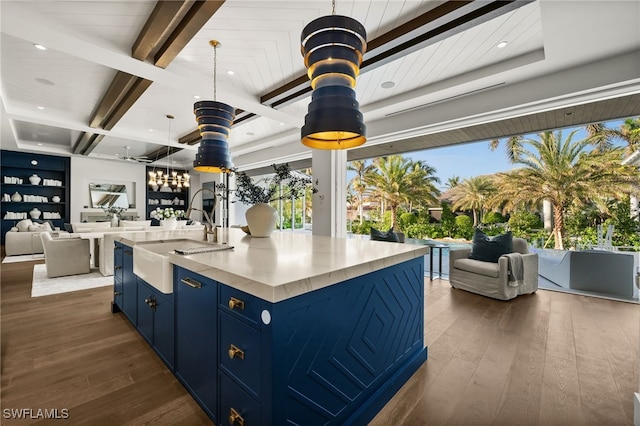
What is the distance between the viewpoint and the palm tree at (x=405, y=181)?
29.6ft

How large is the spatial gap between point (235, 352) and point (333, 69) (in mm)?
1498

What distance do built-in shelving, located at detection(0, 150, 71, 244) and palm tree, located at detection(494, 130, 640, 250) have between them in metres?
13.1

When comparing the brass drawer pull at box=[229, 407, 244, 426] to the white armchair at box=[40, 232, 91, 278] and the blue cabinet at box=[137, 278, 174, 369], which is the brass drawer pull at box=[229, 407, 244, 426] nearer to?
the blue cabinet at box=[137, 278, 174, 369]

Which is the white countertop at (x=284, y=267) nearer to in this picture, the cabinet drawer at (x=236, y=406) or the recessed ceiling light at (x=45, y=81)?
the cabinet drawer at (x=236, y=406)

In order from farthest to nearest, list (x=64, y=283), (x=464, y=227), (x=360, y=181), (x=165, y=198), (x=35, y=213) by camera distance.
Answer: (x=165, y=198) < (x=360, y=181) < (x=464, y=227) < (x=35, y=213) < (x=64, y=283)

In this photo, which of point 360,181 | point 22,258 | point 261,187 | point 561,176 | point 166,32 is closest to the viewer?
point 166,32

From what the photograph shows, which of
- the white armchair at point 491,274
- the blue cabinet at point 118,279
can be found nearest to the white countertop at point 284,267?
the blue cabinet at point 118,279

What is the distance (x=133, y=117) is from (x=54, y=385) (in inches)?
202

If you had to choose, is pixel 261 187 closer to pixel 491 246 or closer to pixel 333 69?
pixel 333 69

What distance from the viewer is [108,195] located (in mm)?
9664

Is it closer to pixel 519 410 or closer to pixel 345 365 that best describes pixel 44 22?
pixel 345 365

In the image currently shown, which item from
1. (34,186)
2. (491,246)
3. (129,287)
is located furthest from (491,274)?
(34,186)

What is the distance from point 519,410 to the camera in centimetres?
159

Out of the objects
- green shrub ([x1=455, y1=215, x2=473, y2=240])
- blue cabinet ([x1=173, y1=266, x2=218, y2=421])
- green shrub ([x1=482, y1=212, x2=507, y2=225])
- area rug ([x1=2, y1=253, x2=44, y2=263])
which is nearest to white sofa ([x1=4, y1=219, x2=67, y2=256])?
area rug ([x1=2, y1=253, x2=44, y2=263])
